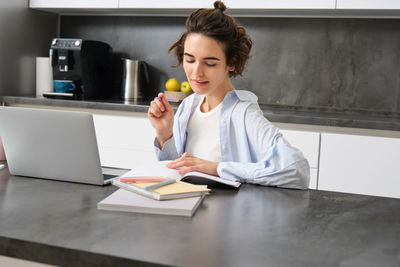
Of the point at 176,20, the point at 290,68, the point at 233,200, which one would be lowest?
the point at 233,200

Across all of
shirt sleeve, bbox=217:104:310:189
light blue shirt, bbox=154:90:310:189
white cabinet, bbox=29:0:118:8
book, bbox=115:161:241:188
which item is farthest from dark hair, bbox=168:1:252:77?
white cabinet, bbox=29:0:118:8

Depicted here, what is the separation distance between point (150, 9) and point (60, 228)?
2407mm

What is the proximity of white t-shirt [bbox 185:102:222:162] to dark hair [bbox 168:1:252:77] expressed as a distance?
192 millimetres

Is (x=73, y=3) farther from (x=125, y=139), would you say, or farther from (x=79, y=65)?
(x=125, y=139)

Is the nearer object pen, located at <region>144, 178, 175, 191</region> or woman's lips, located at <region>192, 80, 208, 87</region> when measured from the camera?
pen, located at <region>144, 178, 175, 191</region>

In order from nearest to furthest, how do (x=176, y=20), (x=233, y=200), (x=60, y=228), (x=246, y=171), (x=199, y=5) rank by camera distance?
(x=60, y=228) < (x=233, y=200) < (x=246, y=171) < (x=199, y=5) < (x=176, y=20)

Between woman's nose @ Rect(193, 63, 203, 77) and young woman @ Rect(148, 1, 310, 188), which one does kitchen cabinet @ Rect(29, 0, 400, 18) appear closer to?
young woman @ Rect(148, 1, 310, 188)

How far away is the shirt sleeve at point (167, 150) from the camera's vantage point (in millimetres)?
1584

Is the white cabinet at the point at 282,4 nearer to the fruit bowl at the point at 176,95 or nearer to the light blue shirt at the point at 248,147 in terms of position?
the fruit bowl at the point at 176,95

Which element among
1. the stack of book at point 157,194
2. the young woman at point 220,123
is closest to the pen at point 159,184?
the stack of book at point 157,194

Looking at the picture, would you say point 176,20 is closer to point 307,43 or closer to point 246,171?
point 307,43

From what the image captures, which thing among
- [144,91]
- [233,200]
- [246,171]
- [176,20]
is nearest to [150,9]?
[176,20]

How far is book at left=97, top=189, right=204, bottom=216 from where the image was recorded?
956 millimetres

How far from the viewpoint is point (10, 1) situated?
3.04 metres
